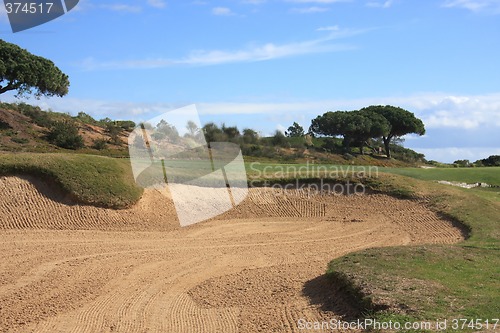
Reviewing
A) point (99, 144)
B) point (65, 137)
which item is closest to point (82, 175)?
point (65, 137)

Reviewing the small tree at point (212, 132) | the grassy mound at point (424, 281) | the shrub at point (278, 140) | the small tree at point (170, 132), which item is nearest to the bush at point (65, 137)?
the small tree at point (170, 132)

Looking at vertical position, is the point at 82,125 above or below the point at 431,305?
above

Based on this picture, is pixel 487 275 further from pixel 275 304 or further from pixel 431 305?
pixel 275 304

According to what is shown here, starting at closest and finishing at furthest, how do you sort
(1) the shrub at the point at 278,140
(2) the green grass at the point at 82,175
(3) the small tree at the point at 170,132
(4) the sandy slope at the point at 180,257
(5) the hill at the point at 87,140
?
(4) the sandy slope at the point at 180,257 < (2) the green grass at the point at 82,175 < (5) the hill at the point at 87,140 < (3) the small tree at the point at 170,132 < (1) the shrub at the point at 278,140

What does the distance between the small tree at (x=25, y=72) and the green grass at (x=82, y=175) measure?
104 feet

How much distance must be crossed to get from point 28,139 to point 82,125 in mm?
12556

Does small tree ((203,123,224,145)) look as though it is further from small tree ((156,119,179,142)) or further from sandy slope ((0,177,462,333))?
sandy slope ((0,177,462,333))

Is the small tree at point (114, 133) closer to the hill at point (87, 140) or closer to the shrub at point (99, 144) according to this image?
the hill at point (87, 140)

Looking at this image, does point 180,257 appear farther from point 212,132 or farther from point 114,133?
point 114,133

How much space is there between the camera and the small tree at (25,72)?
54.6 metres

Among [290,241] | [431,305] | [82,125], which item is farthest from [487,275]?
[82,125]

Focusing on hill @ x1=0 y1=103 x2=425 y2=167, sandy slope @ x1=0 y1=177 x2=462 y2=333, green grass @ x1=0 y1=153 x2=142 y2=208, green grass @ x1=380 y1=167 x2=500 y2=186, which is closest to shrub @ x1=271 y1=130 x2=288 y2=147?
hill @ x1=0 y1=103 x2=425 y2=167

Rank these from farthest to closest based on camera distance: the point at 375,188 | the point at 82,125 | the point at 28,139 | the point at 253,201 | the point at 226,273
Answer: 1. the point at 82,125
2. the point at 28,139
3. the point at 375,188
4. the point at 253,201
5. the point at 226,273

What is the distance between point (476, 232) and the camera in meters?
24.0
